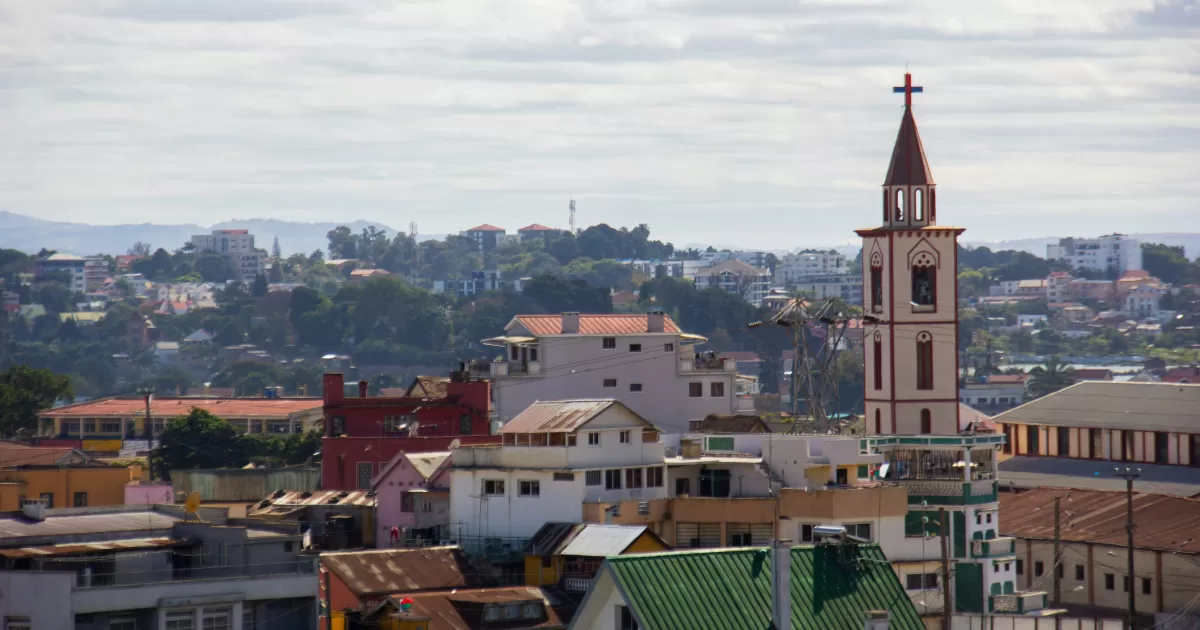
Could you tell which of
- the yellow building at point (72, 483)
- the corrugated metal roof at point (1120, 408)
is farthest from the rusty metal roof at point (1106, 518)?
the yellow building at point (72, 483)

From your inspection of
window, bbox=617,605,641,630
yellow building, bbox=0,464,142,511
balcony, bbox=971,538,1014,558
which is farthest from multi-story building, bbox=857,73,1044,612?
window, bbox=617,605,641,630

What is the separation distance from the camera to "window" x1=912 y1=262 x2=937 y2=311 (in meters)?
64.2

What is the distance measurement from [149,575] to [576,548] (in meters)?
11.3

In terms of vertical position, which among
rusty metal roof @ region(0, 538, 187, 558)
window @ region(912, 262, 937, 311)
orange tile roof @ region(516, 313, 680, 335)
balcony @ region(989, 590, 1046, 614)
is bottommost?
balcony @ region(989, 590, 1046, 614)

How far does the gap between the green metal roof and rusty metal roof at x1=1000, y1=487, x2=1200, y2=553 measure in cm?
2951

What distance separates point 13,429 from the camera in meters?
122

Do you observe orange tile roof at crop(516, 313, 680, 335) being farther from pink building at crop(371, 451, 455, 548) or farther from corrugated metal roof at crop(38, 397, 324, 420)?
corrugated metal roof at crop(38, 397, 324, 420)

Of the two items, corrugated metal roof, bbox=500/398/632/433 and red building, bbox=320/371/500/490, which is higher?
corrugated metal roof, bbox=500/398/632/433

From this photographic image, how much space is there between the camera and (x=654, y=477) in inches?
2195

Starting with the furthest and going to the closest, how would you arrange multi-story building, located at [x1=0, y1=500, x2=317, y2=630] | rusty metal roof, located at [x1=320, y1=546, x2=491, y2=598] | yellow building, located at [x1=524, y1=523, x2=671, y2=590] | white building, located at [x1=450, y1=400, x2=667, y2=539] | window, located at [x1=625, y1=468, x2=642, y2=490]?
window, located at [x1=625, y1=468, x2=642, y2=490]
white building, located at [x1=450, y1=400, x2=667, y2=539]
yellow building, located at [x1=524, y1=523, x2=671, y2=590]
rusty metal roof, located at [x1=320, y1=546, x2=491, y2=598]
multi-story building, located at [x1=0, y1=500, x2=317, y2=630]

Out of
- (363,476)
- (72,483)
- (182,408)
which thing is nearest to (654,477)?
(363,476)

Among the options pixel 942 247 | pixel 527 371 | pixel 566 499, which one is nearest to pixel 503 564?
pixel 566 499

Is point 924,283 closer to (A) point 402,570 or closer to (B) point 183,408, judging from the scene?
(A) point 402,570

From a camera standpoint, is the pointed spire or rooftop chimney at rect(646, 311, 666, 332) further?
rooftop chimney at rect(646, 311, 666, 332)
